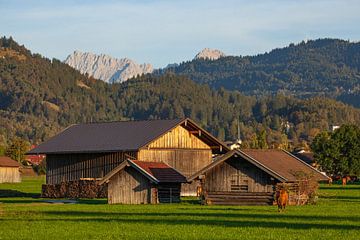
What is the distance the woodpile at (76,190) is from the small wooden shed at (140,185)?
9.23m

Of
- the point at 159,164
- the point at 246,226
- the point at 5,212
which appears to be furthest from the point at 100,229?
the point at 159,164

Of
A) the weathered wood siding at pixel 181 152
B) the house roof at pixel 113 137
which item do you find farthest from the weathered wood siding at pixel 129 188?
the weathered wood siding at pixel 181 152

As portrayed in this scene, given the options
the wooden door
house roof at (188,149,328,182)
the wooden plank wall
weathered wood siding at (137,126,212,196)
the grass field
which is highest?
weathered wood siding at (137,126,212,196)

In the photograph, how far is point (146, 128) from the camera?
77125 mm

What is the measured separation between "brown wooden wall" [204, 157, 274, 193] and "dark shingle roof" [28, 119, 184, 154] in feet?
42.9

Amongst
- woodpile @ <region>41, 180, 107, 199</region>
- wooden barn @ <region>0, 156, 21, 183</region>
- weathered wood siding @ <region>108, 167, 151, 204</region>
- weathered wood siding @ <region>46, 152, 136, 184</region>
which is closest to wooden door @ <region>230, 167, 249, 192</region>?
weathered wood siding @ <region>108, 167, 151, 204</region>

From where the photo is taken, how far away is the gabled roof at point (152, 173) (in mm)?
62594

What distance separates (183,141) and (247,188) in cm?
1918

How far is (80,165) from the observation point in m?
77.6

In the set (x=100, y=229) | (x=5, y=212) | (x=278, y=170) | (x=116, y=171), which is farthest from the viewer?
(x=116, y=171)

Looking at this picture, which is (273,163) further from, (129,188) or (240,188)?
(129,188)

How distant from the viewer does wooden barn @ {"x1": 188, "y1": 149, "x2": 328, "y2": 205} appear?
191 feet

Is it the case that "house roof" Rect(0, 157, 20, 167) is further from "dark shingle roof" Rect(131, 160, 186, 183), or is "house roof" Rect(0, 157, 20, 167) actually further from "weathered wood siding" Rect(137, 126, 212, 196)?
"dark shingle roof" Rect(131, 160, 186, 183)

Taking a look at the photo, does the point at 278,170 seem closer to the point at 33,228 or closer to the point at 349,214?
the point at 349,214
